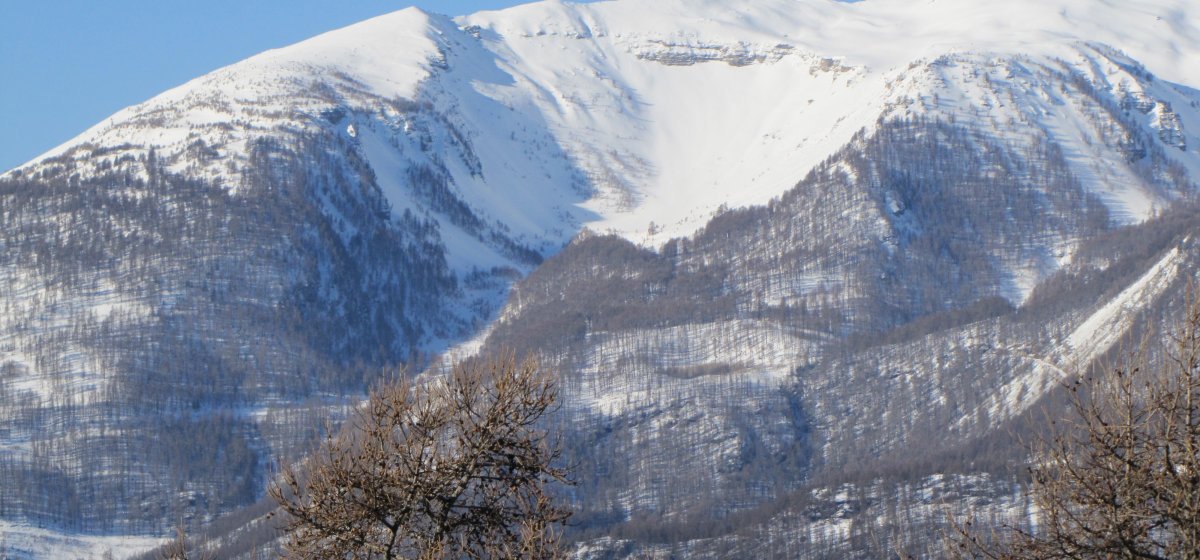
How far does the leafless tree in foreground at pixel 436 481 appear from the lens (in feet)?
73.5

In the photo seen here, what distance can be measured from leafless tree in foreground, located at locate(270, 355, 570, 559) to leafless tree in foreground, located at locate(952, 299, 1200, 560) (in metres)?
6.44

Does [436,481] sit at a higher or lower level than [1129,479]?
higher

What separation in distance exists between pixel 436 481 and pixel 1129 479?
30.2ft

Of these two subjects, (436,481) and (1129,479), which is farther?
(436,481)

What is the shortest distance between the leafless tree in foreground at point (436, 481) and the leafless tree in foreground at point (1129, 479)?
644 cm

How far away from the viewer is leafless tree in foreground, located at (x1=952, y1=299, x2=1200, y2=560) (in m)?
18.9

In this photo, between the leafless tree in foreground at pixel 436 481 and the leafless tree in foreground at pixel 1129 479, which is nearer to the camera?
the leafless tree in foreground at pixel 1129 479

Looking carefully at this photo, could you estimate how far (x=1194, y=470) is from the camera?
18.9 m

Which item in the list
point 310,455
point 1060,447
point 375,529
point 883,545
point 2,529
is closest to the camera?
point 1060,447

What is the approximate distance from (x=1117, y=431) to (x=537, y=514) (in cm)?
806

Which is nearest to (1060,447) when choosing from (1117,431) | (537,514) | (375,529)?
(1117,431)

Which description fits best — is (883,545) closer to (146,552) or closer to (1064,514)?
(146,552)

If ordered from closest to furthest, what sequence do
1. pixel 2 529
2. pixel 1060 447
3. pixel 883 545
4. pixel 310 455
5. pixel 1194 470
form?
pixel 1194 470
pixel 1060 447
pixel 310 455
pixel 883 545
pixel 2 529

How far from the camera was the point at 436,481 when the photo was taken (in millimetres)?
22453
